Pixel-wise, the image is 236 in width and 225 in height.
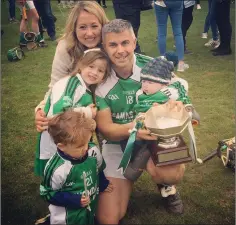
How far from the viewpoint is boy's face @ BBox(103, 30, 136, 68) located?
2.34m

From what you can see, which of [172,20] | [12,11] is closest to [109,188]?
[172,20]

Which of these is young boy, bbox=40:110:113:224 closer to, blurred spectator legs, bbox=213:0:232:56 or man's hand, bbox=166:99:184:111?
man's hand, bbox=166:99:184:111

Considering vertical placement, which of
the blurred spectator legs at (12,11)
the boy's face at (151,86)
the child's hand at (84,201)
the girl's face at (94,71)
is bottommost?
the blurred spectator legs at (12,11)

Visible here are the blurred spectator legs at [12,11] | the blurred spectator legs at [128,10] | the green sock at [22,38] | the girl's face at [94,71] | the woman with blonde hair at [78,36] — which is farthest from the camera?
the blurred spectator legs at [12,11]

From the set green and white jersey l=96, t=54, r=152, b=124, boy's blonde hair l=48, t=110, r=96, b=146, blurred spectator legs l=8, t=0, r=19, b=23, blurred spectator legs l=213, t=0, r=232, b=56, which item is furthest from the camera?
blurred spectator legs l=8, t=0, r=19, b=23

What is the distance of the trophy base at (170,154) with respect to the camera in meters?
2.02

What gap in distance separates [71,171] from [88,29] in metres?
1.14

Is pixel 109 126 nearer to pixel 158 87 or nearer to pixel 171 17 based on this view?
pixel 158 87

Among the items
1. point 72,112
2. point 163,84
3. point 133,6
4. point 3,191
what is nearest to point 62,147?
point 72,112

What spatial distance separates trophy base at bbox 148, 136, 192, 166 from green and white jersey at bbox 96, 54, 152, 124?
0.51 metres

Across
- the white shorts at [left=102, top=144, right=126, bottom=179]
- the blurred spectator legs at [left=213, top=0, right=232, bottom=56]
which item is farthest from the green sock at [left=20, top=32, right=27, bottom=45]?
the white shorts at [left=102, top=144, right=126, bottom=179]

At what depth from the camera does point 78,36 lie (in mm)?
2574

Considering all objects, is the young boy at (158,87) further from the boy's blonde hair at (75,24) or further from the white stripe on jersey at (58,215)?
the white stripe on jersey at (58,215)

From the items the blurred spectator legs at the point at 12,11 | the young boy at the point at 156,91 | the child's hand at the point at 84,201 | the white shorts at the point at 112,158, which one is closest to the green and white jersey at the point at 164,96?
the young boy at the point at 156,91
